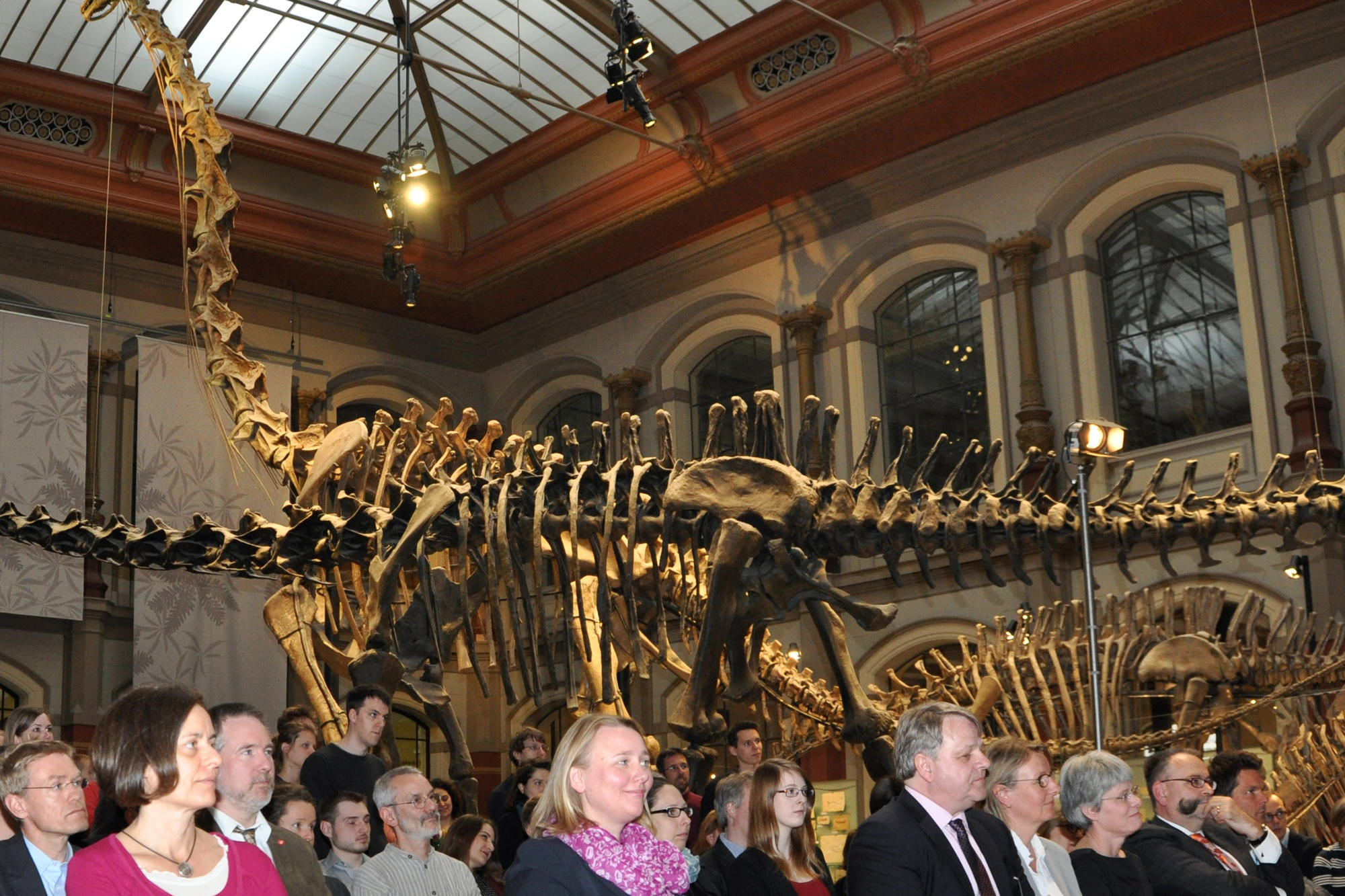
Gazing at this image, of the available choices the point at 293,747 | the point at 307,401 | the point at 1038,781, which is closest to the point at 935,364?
the point at 307,401

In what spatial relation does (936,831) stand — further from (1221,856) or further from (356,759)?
(356,759)

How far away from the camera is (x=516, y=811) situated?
6664 mm

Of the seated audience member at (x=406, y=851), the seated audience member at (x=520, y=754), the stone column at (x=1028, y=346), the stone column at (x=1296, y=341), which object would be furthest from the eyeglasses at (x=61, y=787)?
the stone column at (x=1028, y=346)

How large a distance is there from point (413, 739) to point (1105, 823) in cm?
1687

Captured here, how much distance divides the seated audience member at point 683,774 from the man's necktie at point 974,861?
10.5ft

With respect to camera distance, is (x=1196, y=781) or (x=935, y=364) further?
(x=935, y=364)

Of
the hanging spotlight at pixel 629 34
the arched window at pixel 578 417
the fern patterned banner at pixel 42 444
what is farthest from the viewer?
the arched window at pixel 578 417

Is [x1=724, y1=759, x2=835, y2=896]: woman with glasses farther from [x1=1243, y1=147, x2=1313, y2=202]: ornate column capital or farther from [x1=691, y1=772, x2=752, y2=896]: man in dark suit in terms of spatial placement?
[x1=1243, y1=147, x2=1313, y2=202]: ornate column capital

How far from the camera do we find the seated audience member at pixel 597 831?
11.0 ft

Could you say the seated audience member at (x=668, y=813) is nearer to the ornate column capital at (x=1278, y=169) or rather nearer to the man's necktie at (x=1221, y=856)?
the man's necktie at (x=1221, y=856)

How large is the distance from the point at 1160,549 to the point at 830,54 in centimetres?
1085

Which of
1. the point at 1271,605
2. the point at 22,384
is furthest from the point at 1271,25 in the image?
the point at 22,384

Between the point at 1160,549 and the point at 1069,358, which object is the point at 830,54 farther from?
the point at 1160,549

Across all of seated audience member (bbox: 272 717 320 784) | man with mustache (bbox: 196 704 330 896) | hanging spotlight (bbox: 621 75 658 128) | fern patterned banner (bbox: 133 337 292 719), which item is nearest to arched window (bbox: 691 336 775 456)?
fern patterned banner (bbox: 133 337 292 719)
